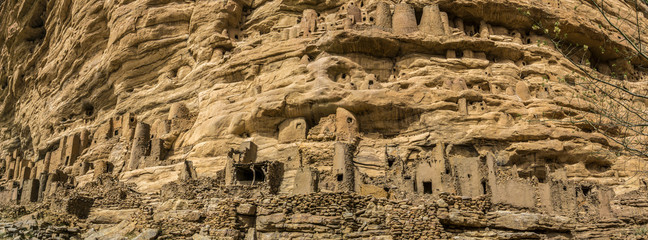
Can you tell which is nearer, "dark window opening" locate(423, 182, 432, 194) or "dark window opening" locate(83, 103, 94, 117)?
"dark window opening" locate(423, 182, 432, 194)

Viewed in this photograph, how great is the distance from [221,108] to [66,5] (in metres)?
25.1

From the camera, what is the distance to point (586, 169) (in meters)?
25.4

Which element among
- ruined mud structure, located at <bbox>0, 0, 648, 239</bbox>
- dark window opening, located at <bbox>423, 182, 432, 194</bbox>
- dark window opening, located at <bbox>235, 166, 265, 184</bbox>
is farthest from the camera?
dark window opening, located at <bbox>235, 166, 265, 184</bbox>

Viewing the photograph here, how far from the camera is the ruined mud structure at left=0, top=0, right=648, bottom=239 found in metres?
12.2

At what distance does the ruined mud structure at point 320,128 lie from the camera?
12.2 meters

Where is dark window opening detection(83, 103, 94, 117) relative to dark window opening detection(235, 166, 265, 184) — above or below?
above

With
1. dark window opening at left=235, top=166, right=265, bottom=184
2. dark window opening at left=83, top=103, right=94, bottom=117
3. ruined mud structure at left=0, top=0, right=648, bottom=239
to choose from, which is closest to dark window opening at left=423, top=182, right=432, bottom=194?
ruined mud structure at left=0, top=0, right=648, bottom=239

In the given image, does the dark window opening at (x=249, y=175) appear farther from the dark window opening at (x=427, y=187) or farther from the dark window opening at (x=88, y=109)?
the dark window opening at (x=88, y=109)

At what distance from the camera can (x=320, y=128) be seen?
2705 cm

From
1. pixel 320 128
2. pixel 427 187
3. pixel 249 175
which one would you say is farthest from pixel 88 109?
pixel 427 187

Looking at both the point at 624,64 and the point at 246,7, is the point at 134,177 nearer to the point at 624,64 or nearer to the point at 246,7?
the point at 246,7

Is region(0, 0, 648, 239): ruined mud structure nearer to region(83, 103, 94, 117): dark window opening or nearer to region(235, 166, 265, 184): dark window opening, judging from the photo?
region(235, 166, 265, 184): dark window opening

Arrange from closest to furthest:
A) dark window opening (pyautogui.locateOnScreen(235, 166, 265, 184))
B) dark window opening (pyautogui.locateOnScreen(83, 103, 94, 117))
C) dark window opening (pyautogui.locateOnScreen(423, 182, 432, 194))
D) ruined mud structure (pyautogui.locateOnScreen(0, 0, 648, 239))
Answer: ruined mud structure (pyautogui.locateOnScreen(0, 0, 648, 239)) < dark window opening (pyautogui.locateOnScreen(423, 182, 432, 194)) < dark window opening (pyautogui.locateOnScreen(235, 166, 265, 184)) < dark window opening (pyautogui.locateOnScreen(83, 103, 94, 117))

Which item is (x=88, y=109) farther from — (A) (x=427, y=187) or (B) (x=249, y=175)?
(A) (x=427, y=187)
